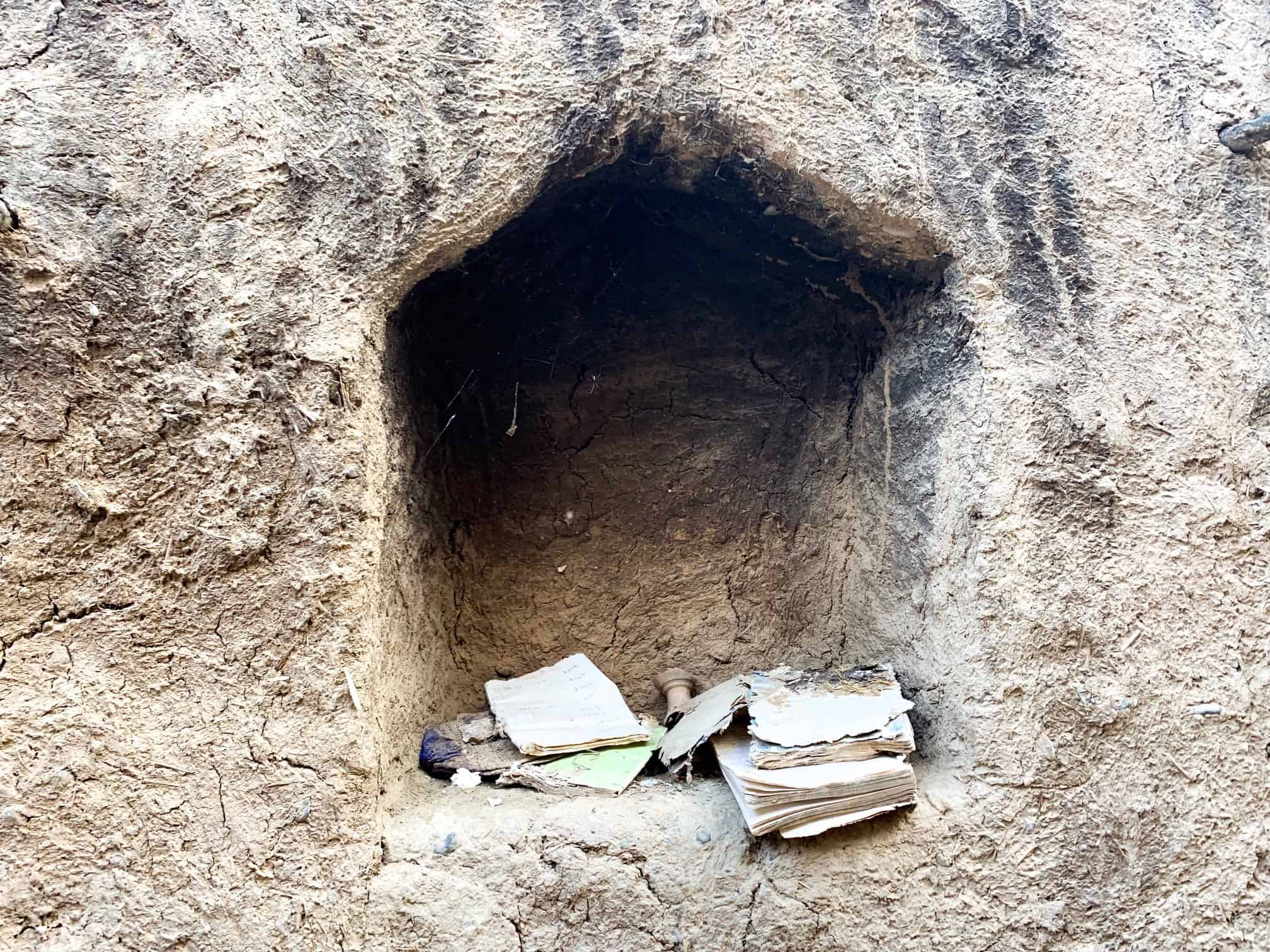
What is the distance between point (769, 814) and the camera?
1.20 meters

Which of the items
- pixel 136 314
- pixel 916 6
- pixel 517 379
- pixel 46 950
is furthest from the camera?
pixel 517 379

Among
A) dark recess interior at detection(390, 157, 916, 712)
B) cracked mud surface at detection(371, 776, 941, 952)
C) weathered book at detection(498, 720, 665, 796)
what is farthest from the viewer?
dark recess interior at detection(390, 157, 916, 712)

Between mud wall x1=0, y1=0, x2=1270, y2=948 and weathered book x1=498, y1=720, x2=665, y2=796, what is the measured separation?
0.15m

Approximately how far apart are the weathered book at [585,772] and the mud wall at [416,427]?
15cm

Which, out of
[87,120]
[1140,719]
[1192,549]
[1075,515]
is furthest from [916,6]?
[87,120]

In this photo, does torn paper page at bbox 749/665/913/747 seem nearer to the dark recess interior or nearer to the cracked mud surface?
the cracked mud surface

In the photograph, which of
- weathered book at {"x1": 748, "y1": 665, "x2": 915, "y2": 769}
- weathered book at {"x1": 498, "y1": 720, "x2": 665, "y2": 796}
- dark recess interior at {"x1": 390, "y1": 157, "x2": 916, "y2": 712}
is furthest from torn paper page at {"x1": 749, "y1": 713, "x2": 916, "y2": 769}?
dark recess interior at {"x1": 390, "y1": 157, "x2": 916, "y2": 712}

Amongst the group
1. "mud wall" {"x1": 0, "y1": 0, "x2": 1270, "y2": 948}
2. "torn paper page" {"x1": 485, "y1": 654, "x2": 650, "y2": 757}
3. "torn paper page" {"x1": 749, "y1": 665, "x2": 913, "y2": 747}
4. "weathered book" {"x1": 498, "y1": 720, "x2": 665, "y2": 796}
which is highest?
"mud wall" {"x1": 0, "y1": 0, "x2": 1270, "y2": 948}

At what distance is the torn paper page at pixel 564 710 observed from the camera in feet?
4.76

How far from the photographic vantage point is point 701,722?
144 cm

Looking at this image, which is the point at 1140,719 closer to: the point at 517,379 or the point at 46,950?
the point at 517,379

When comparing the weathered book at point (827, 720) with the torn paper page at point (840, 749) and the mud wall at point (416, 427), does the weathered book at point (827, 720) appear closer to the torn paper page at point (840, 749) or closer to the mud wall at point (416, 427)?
the torn paper page at point (840, 749)

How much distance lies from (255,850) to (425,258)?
35.5 inches

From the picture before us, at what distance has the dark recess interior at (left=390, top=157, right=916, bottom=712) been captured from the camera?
169 centimetres
